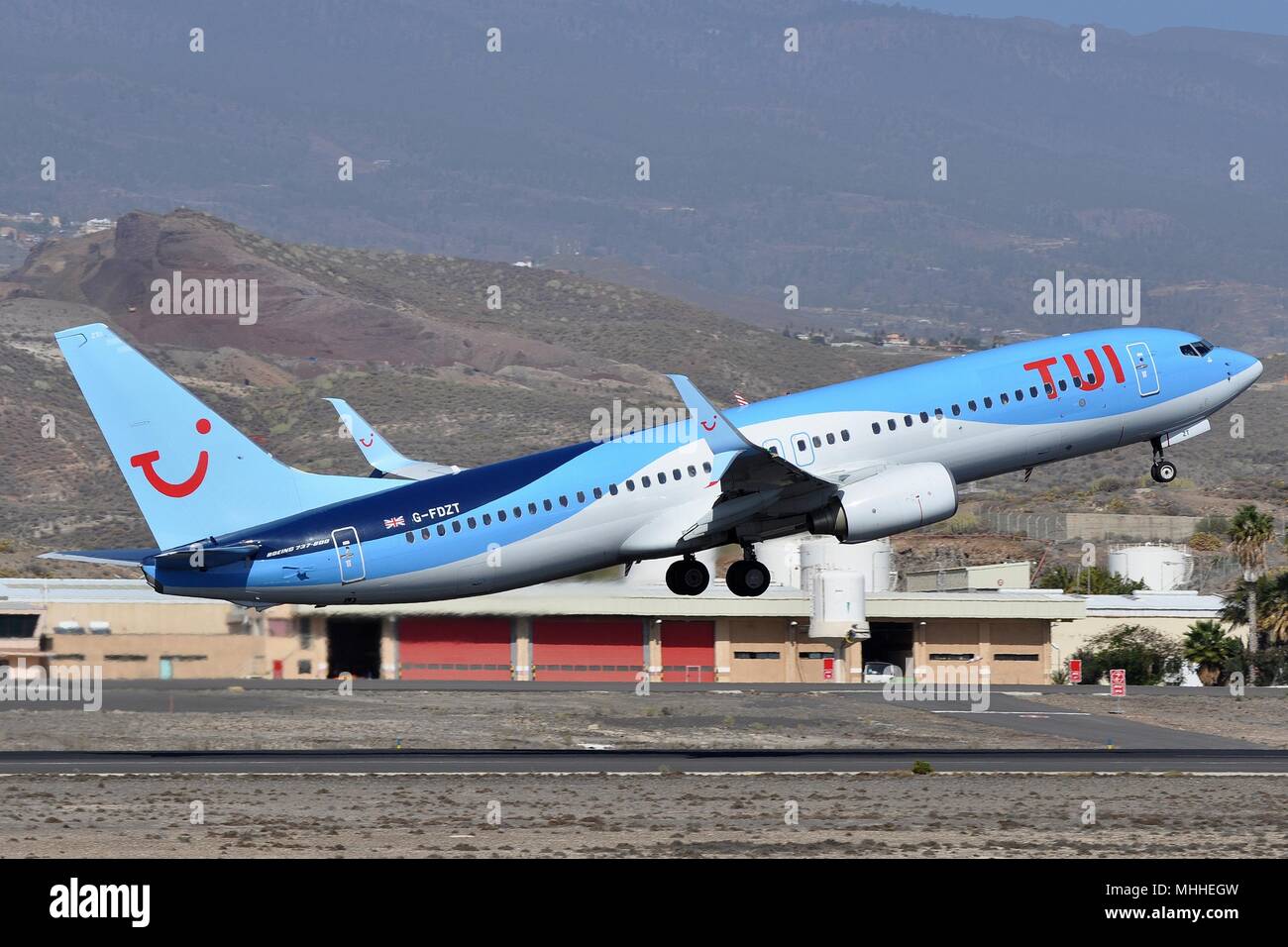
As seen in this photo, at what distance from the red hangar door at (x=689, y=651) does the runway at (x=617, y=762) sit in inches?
1299

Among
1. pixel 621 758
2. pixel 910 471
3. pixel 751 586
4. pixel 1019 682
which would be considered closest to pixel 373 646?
pixel 621 758

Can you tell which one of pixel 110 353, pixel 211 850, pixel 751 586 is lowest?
pixel 211 850

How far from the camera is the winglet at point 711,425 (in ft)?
152

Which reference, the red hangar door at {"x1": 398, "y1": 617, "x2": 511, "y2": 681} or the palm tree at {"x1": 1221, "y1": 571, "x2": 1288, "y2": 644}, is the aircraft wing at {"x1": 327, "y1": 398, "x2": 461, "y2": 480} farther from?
the palm tree at {"x1": 1221, "y1": 571, "x2": 1288, "y2": 644}

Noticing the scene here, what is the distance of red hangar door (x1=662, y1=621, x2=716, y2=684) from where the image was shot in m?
93.1

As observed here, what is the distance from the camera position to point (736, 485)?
163 ft

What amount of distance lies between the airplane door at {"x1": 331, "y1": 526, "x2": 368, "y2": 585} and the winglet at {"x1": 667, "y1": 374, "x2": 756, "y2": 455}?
346 inches

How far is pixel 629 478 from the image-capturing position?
49.0 meters

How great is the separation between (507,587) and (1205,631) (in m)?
61.7

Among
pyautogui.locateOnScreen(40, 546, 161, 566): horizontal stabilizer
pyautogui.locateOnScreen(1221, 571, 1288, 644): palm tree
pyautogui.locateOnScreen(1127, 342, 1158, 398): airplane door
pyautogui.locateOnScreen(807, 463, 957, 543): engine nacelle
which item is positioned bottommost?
pyautogui.locateOnScreen(1221, 571, 1288, 644): palm tree

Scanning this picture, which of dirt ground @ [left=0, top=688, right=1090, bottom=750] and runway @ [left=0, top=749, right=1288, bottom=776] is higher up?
dirt ground @ [left=0, top=688, right=1090, bottom=750]

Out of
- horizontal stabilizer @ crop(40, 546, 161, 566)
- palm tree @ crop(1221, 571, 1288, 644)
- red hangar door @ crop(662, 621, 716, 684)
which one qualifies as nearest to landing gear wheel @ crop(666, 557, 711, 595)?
horizontal stabilizer @ crop(40, 546, 161, 566)

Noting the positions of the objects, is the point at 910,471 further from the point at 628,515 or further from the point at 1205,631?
the point at 1205,631

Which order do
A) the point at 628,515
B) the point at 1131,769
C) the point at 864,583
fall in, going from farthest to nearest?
the point at 864,583 < the point at 1131,769 < the point at 628,515
